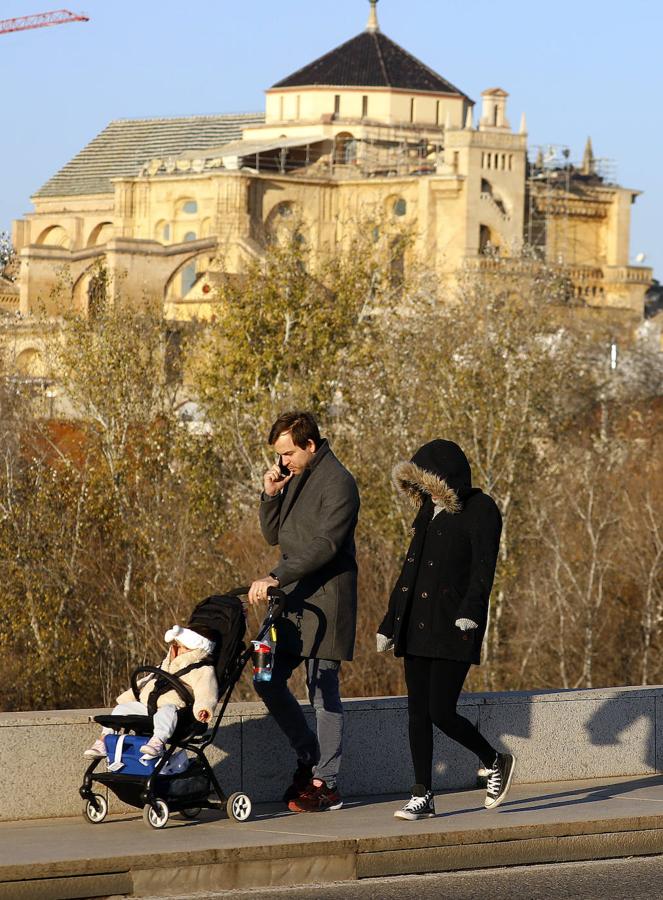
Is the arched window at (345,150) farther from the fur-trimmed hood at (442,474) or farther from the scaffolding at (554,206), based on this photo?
the fur-trimmed hood at (442,474)

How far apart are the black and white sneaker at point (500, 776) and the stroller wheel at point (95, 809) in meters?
2.13

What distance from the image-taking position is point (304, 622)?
1041cm

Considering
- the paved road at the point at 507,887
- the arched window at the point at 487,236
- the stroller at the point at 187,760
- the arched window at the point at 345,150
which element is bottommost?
the paved road at the point at 507,887

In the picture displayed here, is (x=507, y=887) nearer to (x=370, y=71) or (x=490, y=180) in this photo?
(x=490, y=180)

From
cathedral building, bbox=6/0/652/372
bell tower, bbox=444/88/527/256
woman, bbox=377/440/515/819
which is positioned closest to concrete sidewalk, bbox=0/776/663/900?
woman, bbox=377/440/515/819

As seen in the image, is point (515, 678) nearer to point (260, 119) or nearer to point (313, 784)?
point (313, 784)

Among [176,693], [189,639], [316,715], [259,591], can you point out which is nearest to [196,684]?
[176,693]

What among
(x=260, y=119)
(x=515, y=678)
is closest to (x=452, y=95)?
(x=260, y=119)

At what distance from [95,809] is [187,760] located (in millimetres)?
586

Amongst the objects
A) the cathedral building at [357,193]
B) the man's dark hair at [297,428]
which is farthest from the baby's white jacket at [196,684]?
the cathedral building at [357,193]

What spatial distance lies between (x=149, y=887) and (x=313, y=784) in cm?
180

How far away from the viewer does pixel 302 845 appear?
31.0 feet

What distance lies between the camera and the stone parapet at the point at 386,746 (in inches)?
409

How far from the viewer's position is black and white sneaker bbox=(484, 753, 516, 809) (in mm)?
10539
